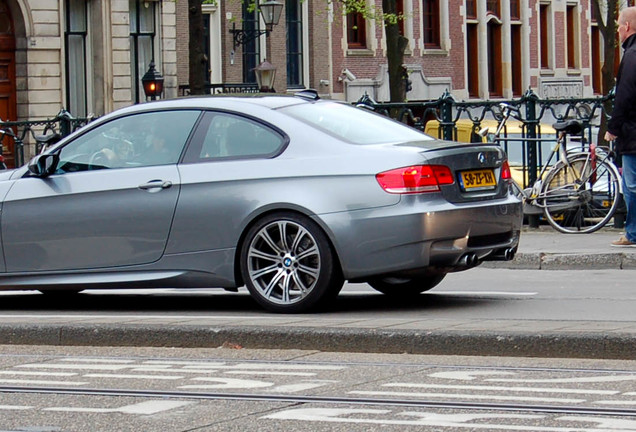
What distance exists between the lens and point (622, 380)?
738 cm

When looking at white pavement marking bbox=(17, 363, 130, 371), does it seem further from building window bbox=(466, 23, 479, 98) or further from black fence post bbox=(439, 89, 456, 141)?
building window bbox=(466, 23, 479, 98)

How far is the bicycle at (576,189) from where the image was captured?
15685mm

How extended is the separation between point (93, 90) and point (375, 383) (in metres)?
30.5

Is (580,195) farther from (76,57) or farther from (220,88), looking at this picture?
(220,88)

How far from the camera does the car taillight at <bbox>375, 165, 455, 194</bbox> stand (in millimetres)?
9656

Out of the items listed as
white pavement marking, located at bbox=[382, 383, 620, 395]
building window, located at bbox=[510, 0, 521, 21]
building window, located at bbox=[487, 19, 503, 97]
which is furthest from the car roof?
building window, located at bbox=[510, 0, 521, 21]

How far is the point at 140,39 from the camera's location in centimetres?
3819

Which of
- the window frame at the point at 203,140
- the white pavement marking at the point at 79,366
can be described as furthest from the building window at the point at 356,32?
the white pavement marking at the point at 79,366

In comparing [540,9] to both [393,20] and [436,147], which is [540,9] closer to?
[393,20]

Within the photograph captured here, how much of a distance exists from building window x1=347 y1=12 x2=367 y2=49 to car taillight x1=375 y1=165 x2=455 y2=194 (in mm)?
37166

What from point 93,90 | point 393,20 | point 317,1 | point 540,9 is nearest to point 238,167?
point 393,20

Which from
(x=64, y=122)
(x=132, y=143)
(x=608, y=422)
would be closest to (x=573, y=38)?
(x=64, y=122)

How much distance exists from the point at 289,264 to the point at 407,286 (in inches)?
51.6

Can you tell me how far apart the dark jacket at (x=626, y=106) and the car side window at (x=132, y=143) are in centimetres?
441
